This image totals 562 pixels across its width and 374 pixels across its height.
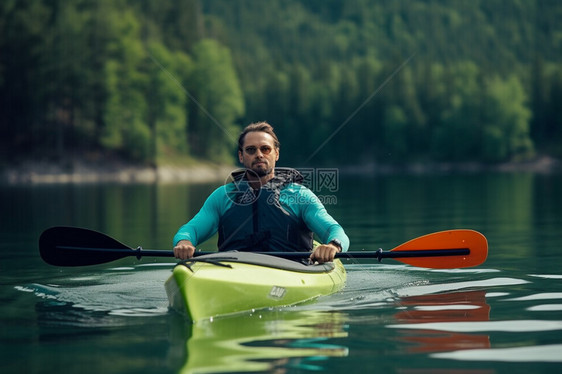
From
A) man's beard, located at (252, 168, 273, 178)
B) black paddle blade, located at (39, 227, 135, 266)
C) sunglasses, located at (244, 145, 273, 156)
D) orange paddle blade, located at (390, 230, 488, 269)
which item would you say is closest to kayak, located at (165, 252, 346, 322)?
man's beard, located at (252, 168, 273, 178)

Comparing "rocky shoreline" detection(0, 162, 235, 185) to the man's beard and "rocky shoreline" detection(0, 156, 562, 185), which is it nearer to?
"rocky shoreline" detection(0, 156, 562, 185)

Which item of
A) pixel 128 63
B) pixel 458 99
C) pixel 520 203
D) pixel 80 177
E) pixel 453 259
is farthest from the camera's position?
pixel 458 99

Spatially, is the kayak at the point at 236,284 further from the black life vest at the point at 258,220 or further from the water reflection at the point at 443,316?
the water reflection at the point at 443,316

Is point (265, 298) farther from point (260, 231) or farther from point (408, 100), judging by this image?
point (408, 100)

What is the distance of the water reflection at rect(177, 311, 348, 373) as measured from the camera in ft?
18.6

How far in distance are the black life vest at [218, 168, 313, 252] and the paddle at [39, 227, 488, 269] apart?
12.1 inches

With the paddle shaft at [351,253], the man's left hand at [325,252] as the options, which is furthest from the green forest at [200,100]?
the man's left hand at [325,252]

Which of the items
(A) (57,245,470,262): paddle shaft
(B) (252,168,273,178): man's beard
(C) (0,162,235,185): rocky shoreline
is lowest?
(A) (57,245,470,262): paddle shaft

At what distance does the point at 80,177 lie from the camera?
181ft

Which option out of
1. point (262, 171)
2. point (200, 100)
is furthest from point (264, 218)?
point (200, 100)

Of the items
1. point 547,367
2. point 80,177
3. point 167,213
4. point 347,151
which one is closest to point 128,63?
point 80,177

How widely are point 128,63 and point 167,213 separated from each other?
43.4 metres

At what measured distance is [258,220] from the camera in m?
8.72

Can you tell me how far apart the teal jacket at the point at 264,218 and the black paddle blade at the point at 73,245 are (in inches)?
53.0
